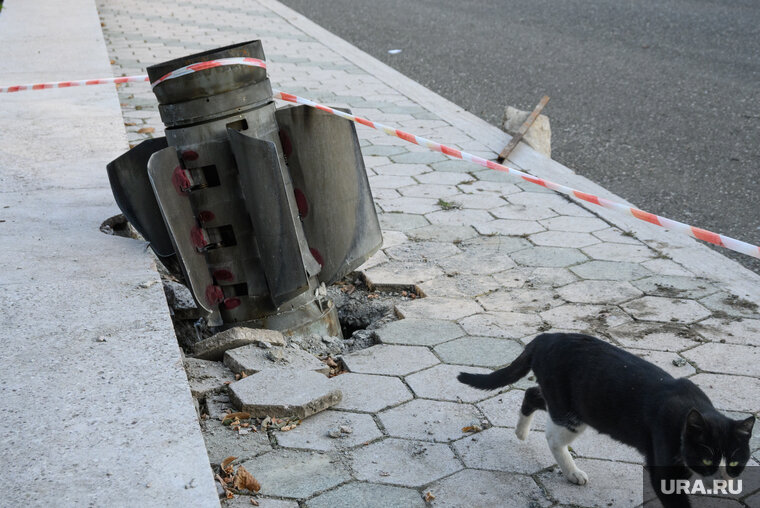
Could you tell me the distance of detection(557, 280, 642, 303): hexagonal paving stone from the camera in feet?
12.7

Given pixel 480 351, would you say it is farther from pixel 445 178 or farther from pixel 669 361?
pixel 445 178

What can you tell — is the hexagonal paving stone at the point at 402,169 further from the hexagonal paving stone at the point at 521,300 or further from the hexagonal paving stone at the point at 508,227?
the hexagonal paving stone at the point at 521,300

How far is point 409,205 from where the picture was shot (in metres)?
5.20

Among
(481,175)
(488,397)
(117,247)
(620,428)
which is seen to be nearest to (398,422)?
(488,397)

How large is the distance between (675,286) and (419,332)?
1.35 meters

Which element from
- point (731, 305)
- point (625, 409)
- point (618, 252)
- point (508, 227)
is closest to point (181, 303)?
point (508, 227)

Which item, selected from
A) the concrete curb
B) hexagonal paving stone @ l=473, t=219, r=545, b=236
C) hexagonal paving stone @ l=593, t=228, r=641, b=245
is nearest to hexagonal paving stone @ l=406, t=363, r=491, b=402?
the concrete curb

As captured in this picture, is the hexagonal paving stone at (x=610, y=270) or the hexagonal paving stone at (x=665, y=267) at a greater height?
the hexagonal paving stone at (x=610, y=270)

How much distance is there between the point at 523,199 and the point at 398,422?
2678mm

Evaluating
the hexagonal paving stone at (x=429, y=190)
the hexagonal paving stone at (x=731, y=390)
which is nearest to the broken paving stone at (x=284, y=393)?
the hexagonal paving stone at (x=731, y=390)

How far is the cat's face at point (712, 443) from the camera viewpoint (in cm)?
208

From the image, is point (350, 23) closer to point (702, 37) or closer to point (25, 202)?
point (702, 37)

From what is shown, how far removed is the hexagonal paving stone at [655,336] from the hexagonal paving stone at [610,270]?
1.76ft

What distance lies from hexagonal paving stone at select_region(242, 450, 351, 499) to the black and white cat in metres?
0.53
